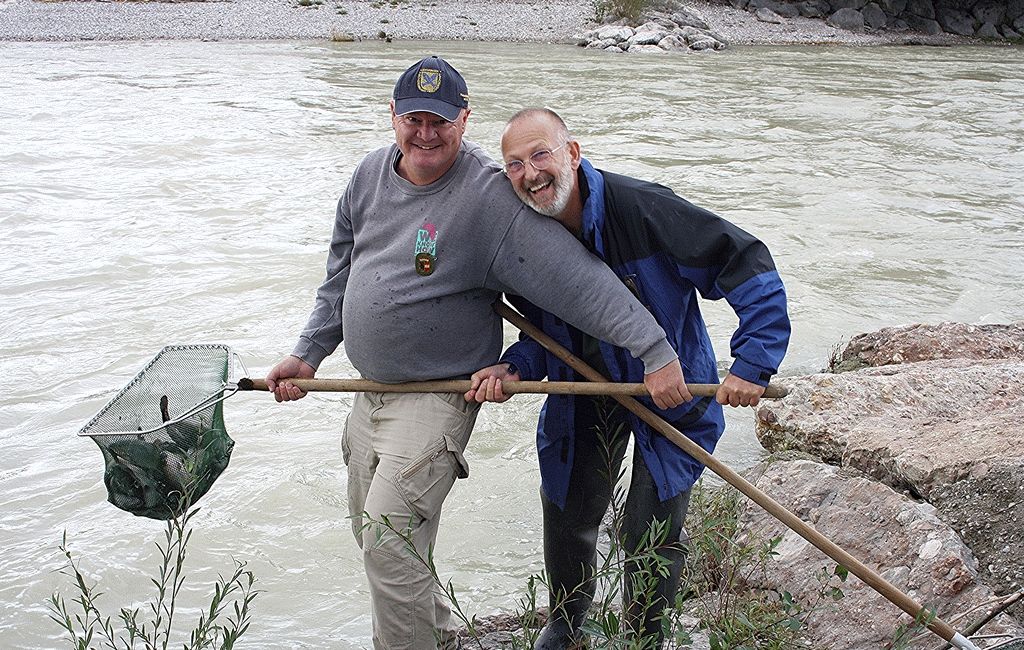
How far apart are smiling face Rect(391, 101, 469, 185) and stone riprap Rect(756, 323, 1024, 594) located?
194 centimetres

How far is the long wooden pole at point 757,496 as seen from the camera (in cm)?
264

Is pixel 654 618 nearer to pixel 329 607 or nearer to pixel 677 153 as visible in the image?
pixel 329 607

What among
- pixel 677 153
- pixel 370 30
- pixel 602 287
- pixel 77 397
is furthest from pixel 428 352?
pixel 370 30

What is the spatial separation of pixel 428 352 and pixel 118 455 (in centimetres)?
87

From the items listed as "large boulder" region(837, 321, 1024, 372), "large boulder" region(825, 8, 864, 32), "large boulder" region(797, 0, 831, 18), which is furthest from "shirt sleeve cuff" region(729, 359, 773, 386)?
"large boulder" region(797, 0, 831, 18)

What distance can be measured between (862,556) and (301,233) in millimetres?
7032

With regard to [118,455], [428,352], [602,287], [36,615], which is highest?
[602,287]

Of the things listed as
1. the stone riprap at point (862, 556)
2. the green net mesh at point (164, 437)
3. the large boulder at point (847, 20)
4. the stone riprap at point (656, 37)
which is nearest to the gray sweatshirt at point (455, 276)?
the green net mesh at point (164, 437)

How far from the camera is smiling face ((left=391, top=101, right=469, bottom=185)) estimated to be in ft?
9.37

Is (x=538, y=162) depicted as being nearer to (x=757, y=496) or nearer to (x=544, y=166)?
(x=544, y=166)

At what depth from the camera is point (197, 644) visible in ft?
7.93

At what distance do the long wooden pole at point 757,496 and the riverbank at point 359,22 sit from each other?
74.7 ft

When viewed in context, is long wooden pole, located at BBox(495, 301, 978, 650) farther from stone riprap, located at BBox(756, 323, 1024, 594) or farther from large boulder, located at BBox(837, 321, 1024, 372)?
large boulder, located at BBox(837, 321, 1024, 372)

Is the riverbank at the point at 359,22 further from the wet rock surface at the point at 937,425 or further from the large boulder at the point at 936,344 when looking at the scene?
the wet rock surface at the point at 937,425
